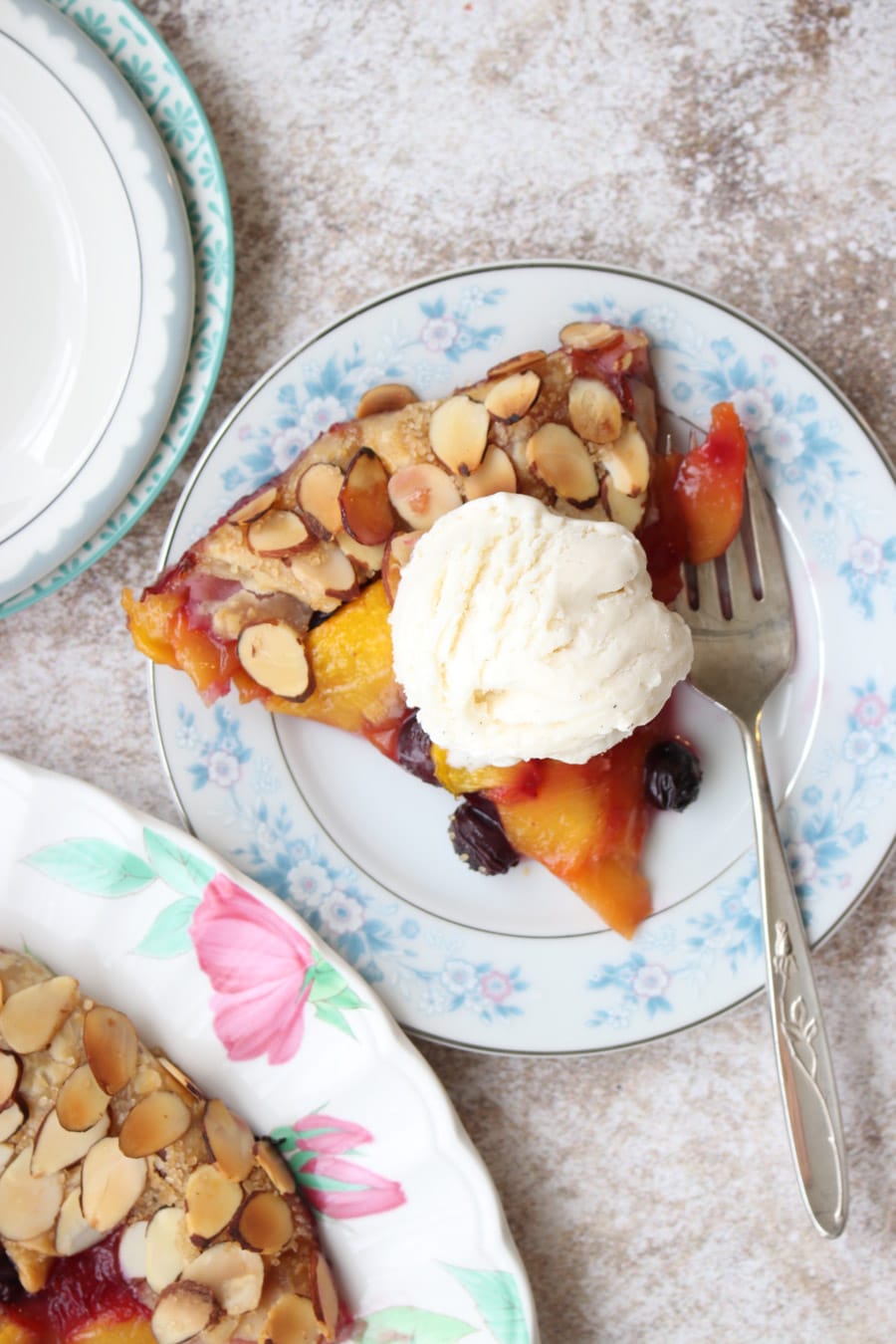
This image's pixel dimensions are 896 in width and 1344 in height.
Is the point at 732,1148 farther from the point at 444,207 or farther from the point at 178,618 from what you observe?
the point at 444,207

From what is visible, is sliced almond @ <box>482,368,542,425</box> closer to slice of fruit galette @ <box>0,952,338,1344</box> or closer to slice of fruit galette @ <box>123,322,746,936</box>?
slice of fruit galette @ <box>123,322,746,936</box>

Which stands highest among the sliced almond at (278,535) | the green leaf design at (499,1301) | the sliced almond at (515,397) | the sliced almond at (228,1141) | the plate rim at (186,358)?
the plate rim at (186,358)

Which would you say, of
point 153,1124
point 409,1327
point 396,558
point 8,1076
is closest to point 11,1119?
point 8,1076

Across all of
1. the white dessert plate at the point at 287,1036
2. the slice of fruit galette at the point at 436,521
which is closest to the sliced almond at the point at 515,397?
the slice of fruit galette at the point at 436,521

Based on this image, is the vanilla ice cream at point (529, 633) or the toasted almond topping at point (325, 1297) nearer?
the vanilla ice cream at point (529, 633)

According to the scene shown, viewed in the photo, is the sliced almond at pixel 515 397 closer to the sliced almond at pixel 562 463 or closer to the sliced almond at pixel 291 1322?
the sliced almond at pixel 562 463

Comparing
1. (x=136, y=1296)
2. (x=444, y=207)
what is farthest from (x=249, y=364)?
(x=136, y=1296)
